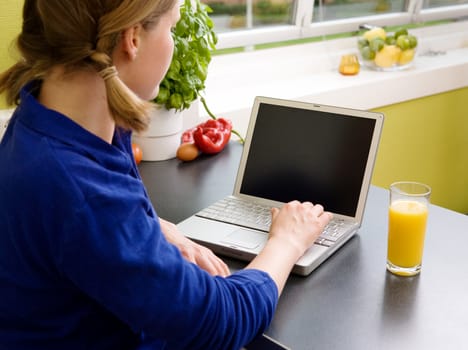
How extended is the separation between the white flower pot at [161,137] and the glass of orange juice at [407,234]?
2.45 ft

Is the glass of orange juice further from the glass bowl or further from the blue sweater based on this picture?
the glass bowl

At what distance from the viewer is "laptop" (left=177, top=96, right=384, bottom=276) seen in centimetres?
116

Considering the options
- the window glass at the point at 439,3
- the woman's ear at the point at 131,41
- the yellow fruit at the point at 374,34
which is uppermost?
the woman's ear at the point at 131,41

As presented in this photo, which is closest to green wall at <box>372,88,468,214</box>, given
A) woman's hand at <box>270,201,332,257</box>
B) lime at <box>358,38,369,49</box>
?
lime at <box>358,38,369,49</box>

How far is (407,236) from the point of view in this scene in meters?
1.03

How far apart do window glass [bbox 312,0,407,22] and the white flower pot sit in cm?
130

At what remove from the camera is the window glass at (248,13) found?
2.42 m

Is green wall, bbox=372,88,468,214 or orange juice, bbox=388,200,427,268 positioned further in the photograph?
green wall, bbox=372,88,468,214

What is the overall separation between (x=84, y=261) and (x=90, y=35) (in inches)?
10.6

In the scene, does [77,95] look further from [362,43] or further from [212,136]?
[362,43]

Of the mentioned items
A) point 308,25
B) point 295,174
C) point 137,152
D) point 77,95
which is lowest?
point 137,152

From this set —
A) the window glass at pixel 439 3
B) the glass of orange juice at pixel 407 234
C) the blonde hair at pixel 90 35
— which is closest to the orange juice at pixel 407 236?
the glass of orange juice at pixel 407 234

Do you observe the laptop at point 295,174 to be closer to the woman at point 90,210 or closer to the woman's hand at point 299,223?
the woman's hand at point 299,223

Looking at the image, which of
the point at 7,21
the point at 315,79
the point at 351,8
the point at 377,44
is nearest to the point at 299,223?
the point at 7,21
